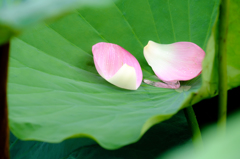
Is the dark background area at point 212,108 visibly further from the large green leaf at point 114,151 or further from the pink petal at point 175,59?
the pink petal at point 175,59

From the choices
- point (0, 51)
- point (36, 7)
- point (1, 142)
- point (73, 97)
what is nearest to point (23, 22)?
point (36, 7)

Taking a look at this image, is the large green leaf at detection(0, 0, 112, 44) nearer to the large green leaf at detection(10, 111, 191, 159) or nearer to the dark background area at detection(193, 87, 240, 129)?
the large green leaf at detection(10, 111, 191, 159)

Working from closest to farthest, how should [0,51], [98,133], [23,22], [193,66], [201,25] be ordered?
1. [23,22]
2. [0,51]
3. [98,133]
4. [193,66]
5. [201,25]

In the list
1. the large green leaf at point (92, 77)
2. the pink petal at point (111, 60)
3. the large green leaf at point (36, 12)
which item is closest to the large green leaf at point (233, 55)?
the large green leaf at point (92, 77)

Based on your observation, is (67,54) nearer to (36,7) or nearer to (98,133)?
(98,133)

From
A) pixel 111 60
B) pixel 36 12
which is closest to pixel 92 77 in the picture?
pixel 111 60

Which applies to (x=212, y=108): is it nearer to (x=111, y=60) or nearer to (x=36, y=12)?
(x=111, y=60)
